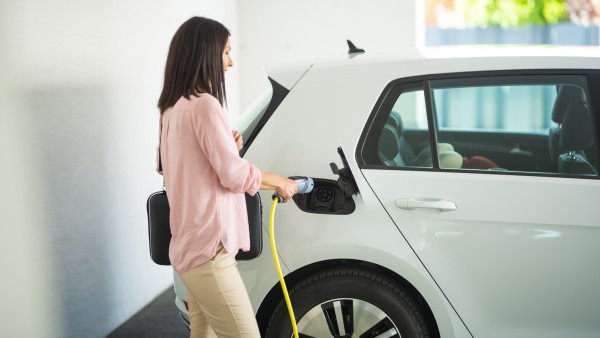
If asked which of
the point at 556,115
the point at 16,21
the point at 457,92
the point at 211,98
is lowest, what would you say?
the point at 457,92

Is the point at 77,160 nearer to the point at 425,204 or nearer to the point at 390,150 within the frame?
the point at 390,150

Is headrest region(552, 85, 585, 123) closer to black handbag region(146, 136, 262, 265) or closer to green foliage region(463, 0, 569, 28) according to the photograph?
black handbag region(146, 136, 262, 265)


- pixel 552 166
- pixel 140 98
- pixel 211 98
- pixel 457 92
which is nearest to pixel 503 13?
pixel 457 92

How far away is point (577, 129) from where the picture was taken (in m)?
2.87

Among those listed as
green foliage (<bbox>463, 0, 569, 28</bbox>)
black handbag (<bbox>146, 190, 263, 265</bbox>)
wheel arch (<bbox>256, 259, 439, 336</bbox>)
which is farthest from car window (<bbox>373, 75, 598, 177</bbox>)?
green foliage (<bbox>463, 0, 569, 28</bbox>)

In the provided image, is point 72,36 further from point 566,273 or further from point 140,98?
point 566,273

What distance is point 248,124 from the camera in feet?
9.61

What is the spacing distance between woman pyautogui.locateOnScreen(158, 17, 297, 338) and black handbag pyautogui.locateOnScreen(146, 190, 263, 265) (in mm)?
148

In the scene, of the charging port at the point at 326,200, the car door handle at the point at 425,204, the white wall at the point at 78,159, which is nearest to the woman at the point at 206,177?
the charging port at the point at 326,200

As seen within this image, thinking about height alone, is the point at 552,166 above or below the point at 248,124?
below

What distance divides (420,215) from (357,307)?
41 centimetres

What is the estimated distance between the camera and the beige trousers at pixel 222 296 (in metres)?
2.33

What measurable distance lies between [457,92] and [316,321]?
7.16m

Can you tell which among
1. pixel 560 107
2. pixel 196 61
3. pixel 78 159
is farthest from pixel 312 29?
pixel 196 61
